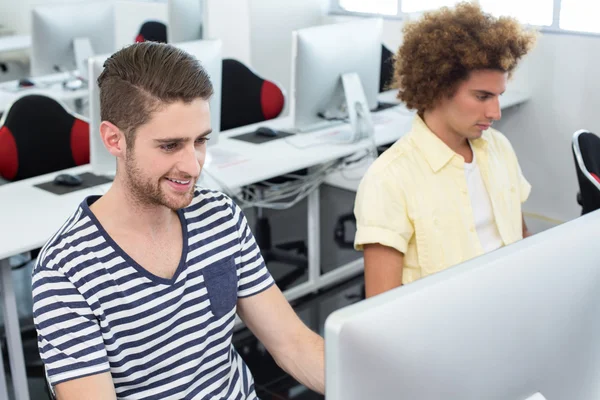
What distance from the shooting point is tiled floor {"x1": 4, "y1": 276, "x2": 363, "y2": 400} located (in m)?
2.63

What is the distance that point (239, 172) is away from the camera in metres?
2.72

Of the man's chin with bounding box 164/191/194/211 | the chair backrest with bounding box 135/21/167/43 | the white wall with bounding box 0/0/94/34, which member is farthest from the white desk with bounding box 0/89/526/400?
the white wall with bounding box 0/0/94/34

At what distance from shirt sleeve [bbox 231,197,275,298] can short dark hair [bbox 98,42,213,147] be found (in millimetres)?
280

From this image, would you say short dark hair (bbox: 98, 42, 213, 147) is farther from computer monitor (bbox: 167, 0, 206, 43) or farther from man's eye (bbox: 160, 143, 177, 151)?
computer monitor (bbox: 167, 0, 206, 43)

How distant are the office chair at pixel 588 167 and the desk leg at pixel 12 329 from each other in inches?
64.0

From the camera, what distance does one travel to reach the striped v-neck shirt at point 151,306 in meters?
1.15

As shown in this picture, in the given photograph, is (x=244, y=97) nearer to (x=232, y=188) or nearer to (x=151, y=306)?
(x=232, y=188)

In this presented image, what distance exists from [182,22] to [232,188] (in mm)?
1554

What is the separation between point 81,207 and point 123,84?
22 cm

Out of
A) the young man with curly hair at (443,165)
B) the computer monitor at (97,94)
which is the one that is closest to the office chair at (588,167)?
the young man with curly hair at (443,165)

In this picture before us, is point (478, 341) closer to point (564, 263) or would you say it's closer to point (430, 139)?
point (564, 263)

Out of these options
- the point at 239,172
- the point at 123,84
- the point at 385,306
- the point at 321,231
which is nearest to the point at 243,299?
the point at 123,84

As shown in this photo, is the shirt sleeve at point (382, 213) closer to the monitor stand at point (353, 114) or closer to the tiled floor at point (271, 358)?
the tiled floor at point (271, 358)

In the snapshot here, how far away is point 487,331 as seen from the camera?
73 cm
